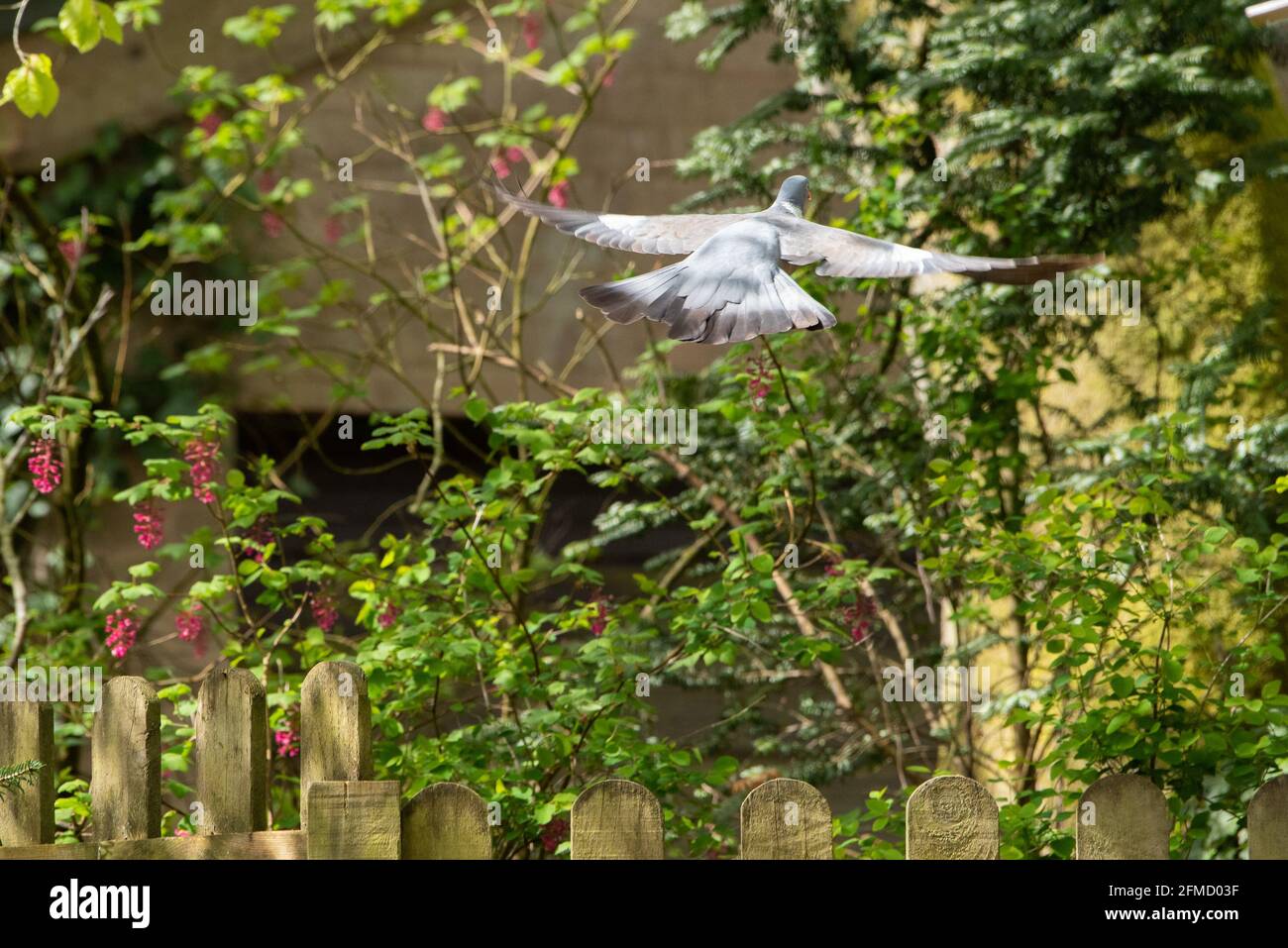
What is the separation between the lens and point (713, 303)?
1.88m

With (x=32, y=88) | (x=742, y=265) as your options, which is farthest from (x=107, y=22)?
(x=742, y=265)

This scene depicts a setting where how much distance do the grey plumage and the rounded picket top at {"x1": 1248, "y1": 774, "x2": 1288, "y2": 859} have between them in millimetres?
731

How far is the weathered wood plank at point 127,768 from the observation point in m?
2.11

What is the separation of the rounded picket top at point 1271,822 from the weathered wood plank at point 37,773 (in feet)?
5.67

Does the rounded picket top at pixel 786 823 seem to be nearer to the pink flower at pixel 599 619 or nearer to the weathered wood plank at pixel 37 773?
the weathered wood plank at pixel 37 773

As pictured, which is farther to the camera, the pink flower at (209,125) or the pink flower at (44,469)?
the pink flower at (209,125)

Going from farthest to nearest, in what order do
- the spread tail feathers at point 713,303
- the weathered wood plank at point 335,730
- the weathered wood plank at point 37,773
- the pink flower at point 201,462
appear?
the pink flower at point 201,462 < the weathered wood plank at point 37,773 < the weathered wood plank at point 335,730 < the spread tail feathers at point 713,303

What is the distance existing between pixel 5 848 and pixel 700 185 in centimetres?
442

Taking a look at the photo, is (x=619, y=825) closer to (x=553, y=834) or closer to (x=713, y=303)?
(x=713, y=303)

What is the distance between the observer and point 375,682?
2.81m

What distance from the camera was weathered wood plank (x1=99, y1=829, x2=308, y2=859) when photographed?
205 centimetres

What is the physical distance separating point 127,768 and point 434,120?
3.88m

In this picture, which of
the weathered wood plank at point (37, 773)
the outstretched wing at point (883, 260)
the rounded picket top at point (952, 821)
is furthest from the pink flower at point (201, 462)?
the rounded picket top at point (952, 821)

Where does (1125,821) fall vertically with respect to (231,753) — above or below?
below
